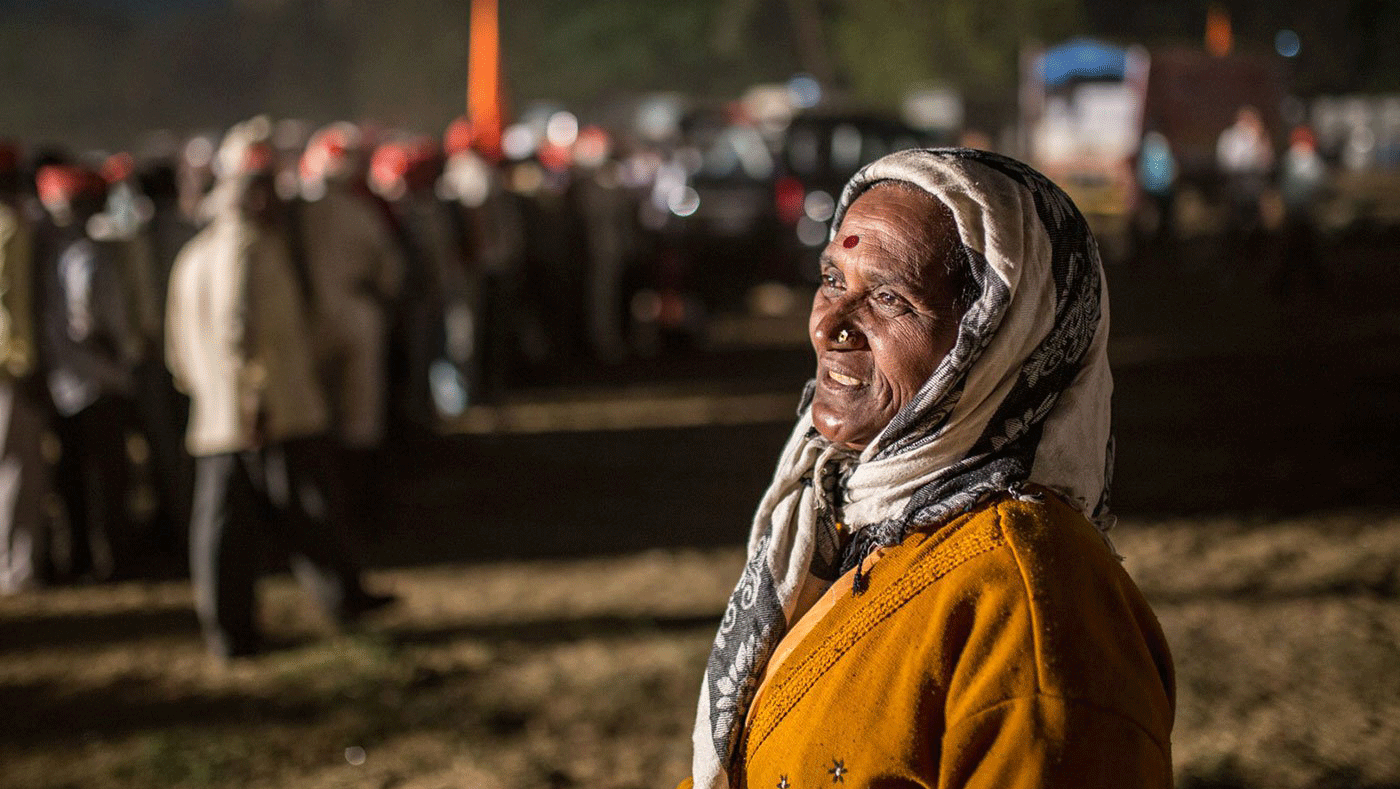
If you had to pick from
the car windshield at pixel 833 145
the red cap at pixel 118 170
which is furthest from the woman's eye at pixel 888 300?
the car windshield at pixel 833 145

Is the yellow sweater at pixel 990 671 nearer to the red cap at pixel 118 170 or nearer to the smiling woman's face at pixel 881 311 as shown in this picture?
the smiling woman's face at pixel 881 311

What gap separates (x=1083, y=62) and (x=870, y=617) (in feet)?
83.0

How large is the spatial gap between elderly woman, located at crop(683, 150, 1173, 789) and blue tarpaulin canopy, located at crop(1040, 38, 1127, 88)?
24.1 m

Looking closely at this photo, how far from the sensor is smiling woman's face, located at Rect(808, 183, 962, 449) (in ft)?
5.95

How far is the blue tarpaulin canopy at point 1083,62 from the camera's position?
24.6 meters

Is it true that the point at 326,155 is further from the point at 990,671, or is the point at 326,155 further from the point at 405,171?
the point at 990,671

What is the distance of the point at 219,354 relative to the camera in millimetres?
4914

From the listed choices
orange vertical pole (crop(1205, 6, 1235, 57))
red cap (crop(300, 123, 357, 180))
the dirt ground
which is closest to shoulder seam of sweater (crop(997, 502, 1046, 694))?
the dirt ground

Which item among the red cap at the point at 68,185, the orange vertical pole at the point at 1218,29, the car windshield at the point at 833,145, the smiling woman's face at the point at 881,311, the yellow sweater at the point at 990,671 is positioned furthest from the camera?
the orange vertical pole at the point at 1218,29

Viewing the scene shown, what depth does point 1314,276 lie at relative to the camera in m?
15.2

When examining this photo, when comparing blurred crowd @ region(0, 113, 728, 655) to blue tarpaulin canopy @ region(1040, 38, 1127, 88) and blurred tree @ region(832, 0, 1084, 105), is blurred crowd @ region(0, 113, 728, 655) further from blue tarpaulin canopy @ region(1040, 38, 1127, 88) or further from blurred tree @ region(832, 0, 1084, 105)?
blurred tree @ region(832, 0, 1084, 105)

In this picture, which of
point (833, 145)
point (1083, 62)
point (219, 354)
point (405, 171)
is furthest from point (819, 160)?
point (219, 354)

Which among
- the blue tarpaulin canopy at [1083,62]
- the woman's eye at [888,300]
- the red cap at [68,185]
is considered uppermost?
the blue tarpaulin canopy at [1083,62]

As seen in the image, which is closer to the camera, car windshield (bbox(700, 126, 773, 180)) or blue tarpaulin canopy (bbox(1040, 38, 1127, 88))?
car windshield (bbox(700, 126, 773, 180))
